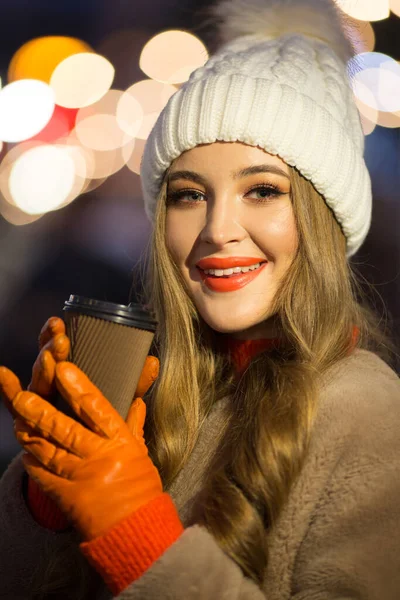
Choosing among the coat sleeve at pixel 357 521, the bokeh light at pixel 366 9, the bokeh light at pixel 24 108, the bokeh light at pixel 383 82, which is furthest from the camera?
the bokeh light at pixel 24 108

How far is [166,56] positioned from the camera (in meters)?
4.34

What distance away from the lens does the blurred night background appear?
3.17m

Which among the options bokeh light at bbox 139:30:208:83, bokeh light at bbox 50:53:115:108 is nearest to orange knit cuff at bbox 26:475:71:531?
bokeh light at bbox 139:30:208:83

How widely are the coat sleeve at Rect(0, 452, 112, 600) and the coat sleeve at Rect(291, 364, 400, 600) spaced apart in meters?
0.66

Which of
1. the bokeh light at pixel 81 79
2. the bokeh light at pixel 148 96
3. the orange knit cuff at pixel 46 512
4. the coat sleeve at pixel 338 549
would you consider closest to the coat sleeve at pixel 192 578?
the coat sleeve at pixel 338 549

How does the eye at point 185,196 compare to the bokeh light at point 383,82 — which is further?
the bokeh light at point 383,82

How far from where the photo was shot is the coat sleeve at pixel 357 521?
4.22 ft

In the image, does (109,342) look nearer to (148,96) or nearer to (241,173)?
(241,173)

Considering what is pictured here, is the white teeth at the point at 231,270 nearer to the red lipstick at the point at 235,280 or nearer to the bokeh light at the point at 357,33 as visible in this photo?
the red lipstick at the point at 235,280

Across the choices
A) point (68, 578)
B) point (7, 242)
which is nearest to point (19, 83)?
point (7, 242)

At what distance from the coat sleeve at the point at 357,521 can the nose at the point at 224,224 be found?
1.63ft

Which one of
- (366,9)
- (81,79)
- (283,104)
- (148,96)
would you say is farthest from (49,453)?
(81,79)

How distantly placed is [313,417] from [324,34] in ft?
3.60

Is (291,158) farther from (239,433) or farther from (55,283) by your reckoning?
(55,283)
